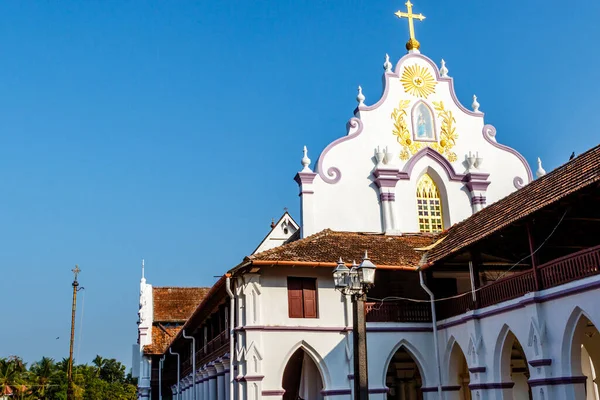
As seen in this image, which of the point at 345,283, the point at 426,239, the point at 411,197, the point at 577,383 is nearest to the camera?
the point at 345,283

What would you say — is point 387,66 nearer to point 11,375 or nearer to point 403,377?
point 403,377

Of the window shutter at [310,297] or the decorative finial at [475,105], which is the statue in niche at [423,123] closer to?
the decorative finial at [475,105]

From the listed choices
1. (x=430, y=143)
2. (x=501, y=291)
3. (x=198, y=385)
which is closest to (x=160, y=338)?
(x=198, y=385)

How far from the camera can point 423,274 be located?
23531mm

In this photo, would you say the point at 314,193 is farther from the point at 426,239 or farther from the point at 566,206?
the point at 566,206

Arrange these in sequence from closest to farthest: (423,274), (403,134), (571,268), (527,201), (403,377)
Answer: (571,268), (527,201), (423,274), (403,377), (403,134)

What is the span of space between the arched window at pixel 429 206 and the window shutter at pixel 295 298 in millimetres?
6821

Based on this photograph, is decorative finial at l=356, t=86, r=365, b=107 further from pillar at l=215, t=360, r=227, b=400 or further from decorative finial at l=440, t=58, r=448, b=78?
pillar at l=215, t=360, r=227, b=400

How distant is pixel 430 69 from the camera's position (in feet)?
99.3

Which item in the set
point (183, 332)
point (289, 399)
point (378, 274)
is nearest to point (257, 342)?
point (289, 399)

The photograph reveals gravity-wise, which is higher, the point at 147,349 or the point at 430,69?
the point at 430,69

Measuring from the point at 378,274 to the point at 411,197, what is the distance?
4726 millimetres

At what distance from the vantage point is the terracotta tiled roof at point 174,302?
2032 inches

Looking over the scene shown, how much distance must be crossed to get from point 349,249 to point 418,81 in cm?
921
